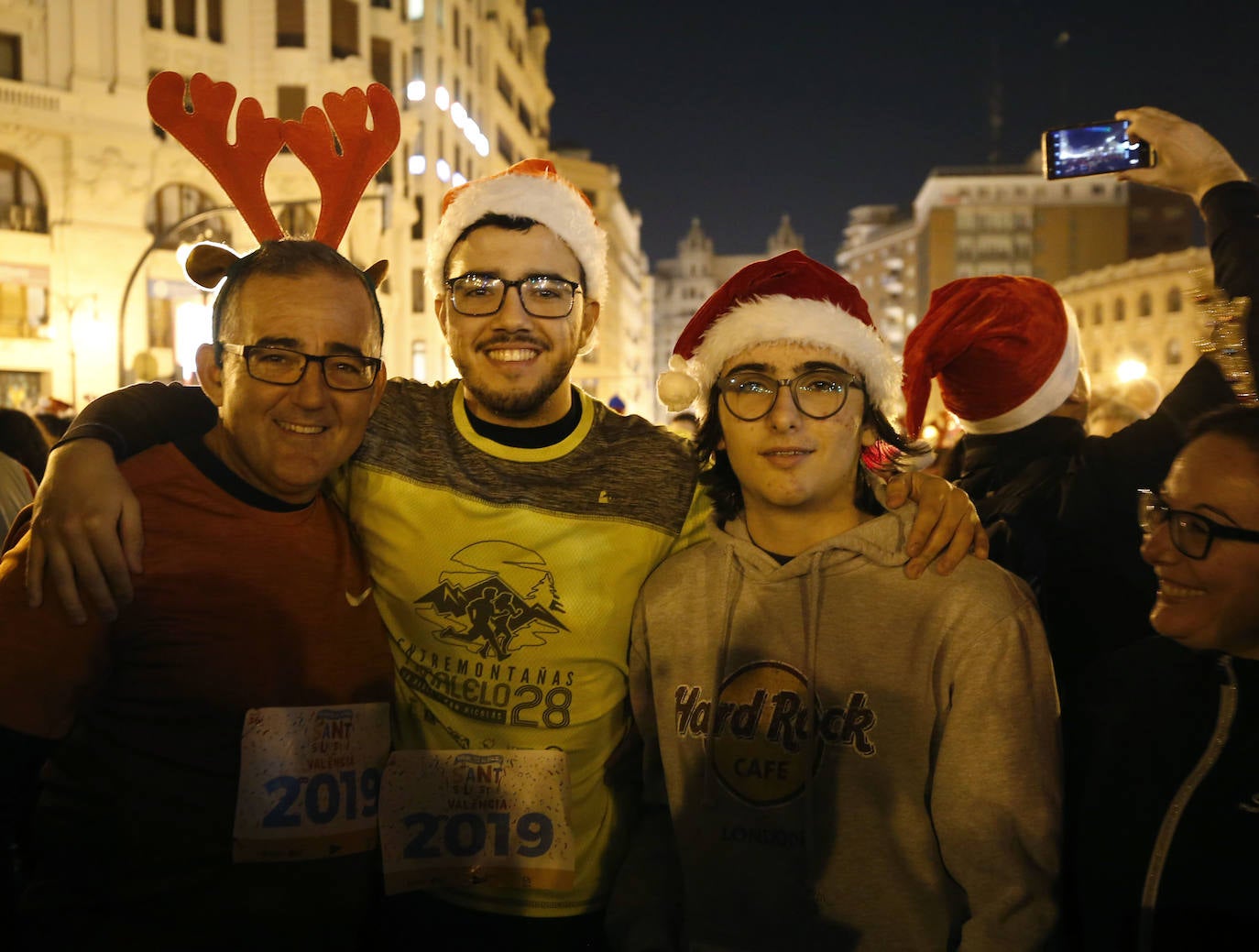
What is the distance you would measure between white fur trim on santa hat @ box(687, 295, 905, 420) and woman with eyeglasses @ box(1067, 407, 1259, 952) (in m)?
0.86

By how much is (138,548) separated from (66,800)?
691mm

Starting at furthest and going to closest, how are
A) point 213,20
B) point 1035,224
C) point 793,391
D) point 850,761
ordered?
point 1035,224
point 213,20
point 793,391
point 850,761

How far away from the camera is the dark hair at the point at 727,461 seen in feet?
9.47

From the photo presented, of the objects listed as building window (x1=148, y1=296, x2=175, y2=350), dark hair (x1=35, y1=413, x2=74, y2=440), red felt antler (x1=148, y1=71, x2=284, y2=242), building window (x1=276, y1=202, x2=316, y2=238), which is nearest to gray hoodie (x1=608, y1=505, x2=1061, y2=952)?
red felt antler (x1=148, y1=71, x2=284, y2=242)

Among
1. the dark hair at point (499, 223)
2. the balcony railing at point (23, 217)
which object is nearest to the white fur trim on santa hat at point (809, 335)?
the dark hair at point (499, 223)

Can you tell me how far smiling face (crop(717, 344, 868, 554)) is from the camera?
2.71 meters

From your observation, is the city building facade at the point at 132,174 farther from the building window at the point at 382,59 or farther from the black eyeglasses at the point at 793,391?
the black eyeglasses at the point at 793,391

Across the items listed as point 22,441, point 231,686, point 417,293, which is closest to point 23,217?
point 417,293

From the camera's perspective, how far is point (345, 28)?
113ft

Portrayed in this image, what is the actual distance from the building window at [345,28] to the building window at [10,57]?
9.96m

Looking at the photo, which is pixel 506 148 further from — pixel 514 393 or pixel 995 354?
pixel 514 393

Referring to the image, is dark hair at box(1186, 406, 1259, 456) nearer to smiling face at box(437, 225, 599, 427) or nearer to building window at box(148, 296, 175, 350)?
smiling face at box(437, 225, 599, 427)

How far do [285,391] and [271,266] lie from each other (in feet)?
1.23

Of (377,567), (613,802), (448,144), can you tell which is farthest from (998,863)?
(448,144)
